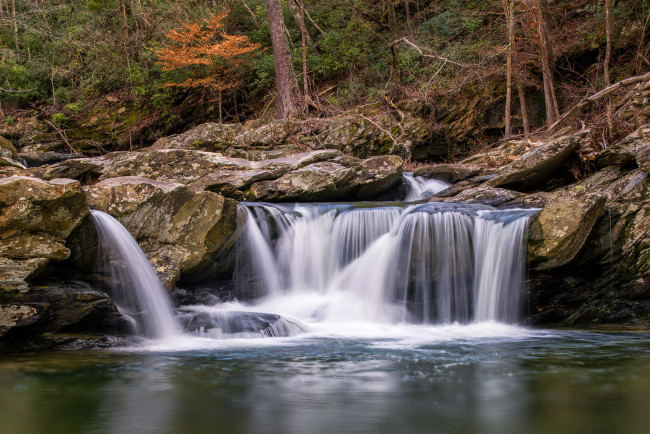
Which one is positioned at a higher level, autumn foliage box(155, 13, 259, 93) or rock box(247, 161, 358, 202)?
autumn foliage box(155, 13, 259, 93)

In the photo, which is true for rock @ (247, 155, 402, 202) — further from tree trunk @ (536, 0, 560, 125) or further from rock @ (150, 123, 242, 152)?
tree trunk @ (536, 0, 560, 125)

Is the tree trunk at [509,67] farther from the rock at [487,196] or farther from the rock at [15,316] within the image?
the rock at [15,316]

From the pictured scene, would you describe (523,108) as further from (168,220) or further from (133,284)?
(133,284)

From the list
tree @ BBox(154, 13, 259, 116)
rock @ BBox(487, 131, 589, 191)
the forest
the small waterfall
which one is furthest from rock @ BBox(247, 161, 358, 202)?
tree @ BBox(154, 13, 259, 116)

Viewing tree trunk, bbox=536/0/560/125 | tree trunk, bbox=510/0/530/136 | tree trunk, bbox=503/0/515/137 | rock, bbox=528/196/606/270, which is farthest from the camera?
tree trunk, bbox=503/0/515/137

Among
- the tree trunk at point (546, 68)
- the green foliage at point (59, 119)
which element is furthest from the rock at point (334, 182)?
the green foliage at point (59, 119)

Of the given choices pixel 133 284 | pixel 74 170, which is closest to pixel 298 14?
pixel 74 170

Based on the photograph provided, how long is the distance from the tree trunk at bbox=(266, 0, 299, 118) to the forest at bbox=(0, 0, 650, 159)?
0.05 meters

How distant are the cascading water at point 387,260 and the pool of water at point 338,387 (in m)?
1.67

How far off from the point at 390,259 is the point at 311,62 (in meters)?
12.5

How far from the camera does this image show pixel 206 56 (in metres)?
18.0

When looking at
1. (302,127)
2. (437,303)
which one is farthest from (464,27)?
(437,303)

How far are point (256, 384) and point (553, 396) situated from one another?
2.29m

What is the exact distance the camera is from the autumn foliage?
17.2 m
